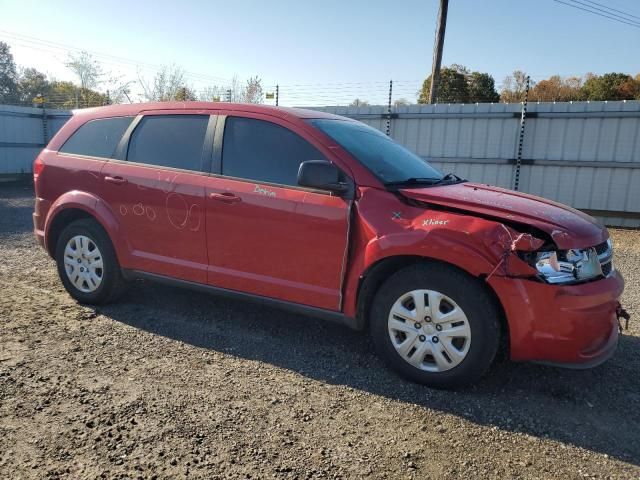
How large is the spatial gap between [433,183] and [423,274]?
996 mm

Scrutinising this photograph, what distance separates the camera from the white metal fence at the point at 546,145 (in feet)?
33.6

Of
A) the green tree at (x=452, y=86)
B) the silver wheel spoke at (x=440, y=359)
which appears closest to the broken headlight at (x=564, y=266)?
the silver wheel spoke at (x=440, y=359)

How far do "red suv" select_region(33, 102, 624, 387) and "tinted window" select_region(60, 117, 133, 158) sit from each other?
0.6 inches

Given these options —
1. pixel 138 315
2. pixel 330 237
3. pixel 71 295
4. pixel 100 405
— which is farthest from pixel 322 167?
pixel 71 295

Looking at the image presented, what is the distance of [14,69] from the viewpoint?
50688mm

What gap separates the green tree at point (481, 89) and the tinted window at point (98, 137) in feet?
92.9

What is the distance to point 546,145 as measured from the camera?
10.8 metres

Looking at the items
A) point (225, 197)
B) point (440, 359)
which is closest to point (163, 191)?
point (225, 197)

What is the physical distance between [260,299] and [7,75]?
58408mm

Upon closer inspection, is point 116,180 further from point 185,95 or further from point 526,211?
point 185,95

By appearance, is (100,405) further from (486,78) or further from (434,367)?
(486,78)

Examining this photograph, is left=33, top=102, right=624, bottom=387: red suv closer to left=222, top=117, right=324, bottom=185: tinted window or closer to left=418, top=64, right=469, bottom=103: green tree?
left=222, top=117, right=324, bottom=185: tinted window

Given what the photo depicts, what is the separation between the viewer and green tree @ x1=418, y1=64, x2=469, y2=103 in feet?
90.7

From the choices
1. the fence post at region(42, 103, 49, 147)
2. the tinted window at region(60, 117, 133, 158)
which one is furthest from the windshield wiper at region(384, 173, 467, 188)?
the fence post at region(42, 103, 49, 147)
